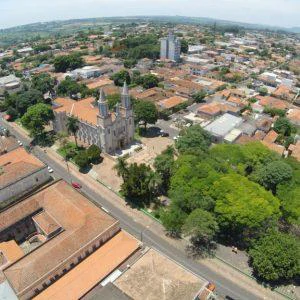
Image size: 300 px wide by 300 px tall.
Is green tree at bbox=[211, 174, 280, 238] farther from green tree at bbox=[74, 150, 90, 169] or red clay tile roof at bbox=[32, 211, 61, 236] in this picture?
green tree at bbox=[74, 150, 90, 169]

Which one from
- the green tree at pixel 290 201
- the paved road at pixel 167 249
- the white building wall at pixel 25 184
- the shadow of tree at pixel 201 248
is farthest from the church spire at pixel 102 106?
the green tree at pixel 290 201

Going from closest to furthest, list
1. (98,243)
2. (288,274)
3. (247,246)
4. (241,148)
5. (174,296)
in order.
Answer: (174,296), (288,274), (98,243), (247,246), (241,148)

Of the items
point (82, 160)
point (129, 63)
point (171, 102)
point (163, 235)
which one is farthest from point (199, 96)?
point (163, 235)

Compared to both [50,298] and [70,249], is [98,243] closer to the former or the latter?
[70,249]

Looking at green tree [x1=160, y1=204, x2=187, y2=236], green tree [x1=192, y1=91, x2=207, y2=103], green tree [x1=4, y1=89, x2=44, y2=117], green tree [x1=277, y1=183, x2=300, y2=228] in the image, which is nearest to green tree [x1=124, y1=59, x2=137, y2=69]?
green tree [x1=192, y1=91, x2=207, y2=103]

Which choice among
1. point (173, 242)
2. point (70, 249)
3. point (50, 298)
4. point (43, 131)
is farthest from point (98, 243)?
point (43, 131)

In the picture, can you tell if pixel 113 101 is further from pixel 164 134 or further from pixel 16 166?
pixel 16 166

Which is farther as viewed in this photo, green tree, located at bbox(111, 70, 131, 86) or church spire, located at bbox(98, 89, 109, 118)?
green tree, located at bbox(111, 70, 131, 86)
